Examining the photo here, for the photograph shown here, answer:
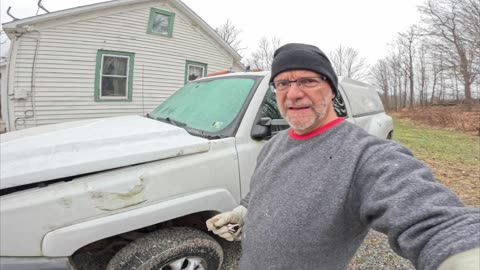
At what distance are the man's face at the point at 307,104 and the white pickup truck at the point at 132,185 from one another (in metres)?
0.92

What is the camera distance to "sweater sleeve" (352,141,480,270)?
2.49 feet

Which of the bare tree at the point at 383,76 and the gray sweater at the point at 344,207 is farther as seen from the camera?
the bare tree at the point at 383,76

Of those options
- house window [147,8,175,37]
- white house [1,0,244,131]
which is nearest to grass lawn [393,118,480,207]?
white house [1,0,244,131]

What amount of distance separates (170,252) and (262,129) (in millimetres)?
1161

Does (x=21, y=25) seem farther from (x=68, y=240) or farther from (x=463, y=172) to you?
(x=463, y=172)

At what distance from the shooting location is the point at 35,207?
1478mm

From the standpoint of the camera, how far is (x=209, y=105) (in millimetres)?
2662

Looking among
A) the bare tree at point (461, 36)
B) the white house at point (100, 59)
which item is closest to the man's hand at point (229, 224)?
the white house at point (100, 59)

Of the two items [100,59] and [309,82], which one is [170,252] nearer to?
[309,82]

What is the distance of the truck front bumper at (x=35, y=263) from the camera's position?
1.44 meters

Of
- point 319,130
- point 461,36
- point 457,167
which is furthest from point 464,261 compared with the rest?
point 461,36

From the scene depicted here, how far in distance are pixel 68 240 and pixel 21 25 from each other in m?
9.43

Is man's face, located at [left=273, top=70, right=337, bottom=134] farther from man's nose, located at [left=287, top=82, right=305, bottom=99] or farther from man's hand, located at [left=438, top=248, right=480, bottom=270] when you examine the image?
man's hand, located at [left=438, top=248, right=480, bottom=270]

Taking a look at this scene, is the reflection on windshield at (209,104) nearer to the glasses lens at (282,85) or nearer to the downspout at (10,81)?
the glasses lens at (282,85)
